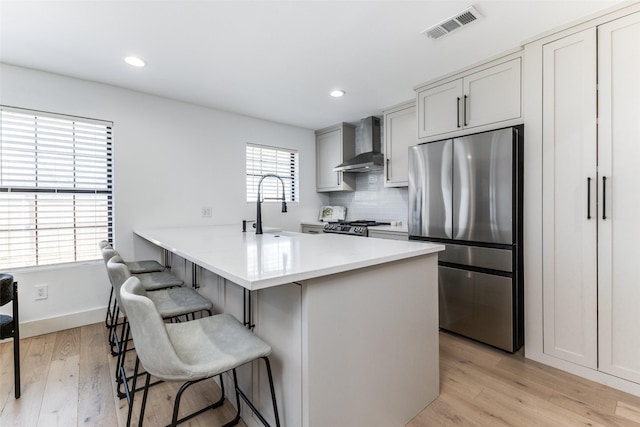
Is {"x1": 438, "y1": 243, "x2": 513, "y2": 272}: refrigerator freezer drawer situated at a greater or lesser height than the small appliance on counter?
lesser

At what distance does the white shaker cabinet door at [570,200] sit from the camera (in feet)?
6.33

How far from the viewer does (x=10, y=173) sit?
254cm

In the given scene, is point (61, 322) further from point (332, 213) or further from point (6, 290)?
point (332, 213)

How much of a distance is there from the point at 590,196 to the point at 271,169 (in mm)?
3462

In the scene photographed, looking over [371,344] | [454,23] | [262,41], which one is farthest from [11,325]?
[454,23]

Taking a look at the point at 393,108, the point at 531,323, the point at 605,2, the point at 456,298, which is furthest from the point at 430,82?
the point at 531,323

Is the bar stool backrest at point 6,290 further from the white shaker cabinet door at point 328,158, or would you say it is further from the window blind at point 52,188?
the white shaker cabinet door at point 328,158

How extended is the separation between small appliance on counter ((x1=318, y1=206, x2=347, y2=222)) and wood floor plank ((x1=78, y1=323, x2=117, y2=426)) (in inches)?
121

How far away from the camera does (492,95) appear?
2.43 metres

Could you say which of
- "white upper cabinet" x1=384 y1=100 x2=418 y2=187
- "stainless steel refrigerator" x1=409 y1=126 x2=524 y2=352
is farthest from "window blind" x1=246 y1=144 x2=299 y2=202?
"stainless steel refrigerator" x1=409 y1=126 x2=524 y2=352

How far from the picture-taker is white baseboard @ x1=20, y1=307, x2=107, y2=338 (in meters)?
2.59

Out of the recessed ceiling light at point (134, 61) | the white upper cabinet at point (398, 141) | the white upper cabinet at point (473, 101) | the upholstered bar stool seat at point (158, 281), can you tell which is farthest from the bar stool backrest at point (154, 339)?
the white upper cabinet at point (398, 141)

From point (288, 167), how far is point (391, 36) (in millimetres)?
2651

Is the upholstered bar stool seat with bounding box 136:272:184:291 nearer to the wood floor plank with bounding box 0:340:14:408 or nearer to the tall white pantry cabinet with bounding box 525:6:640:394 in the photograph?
the wood floor plank with bounding box 0:340:14:408
